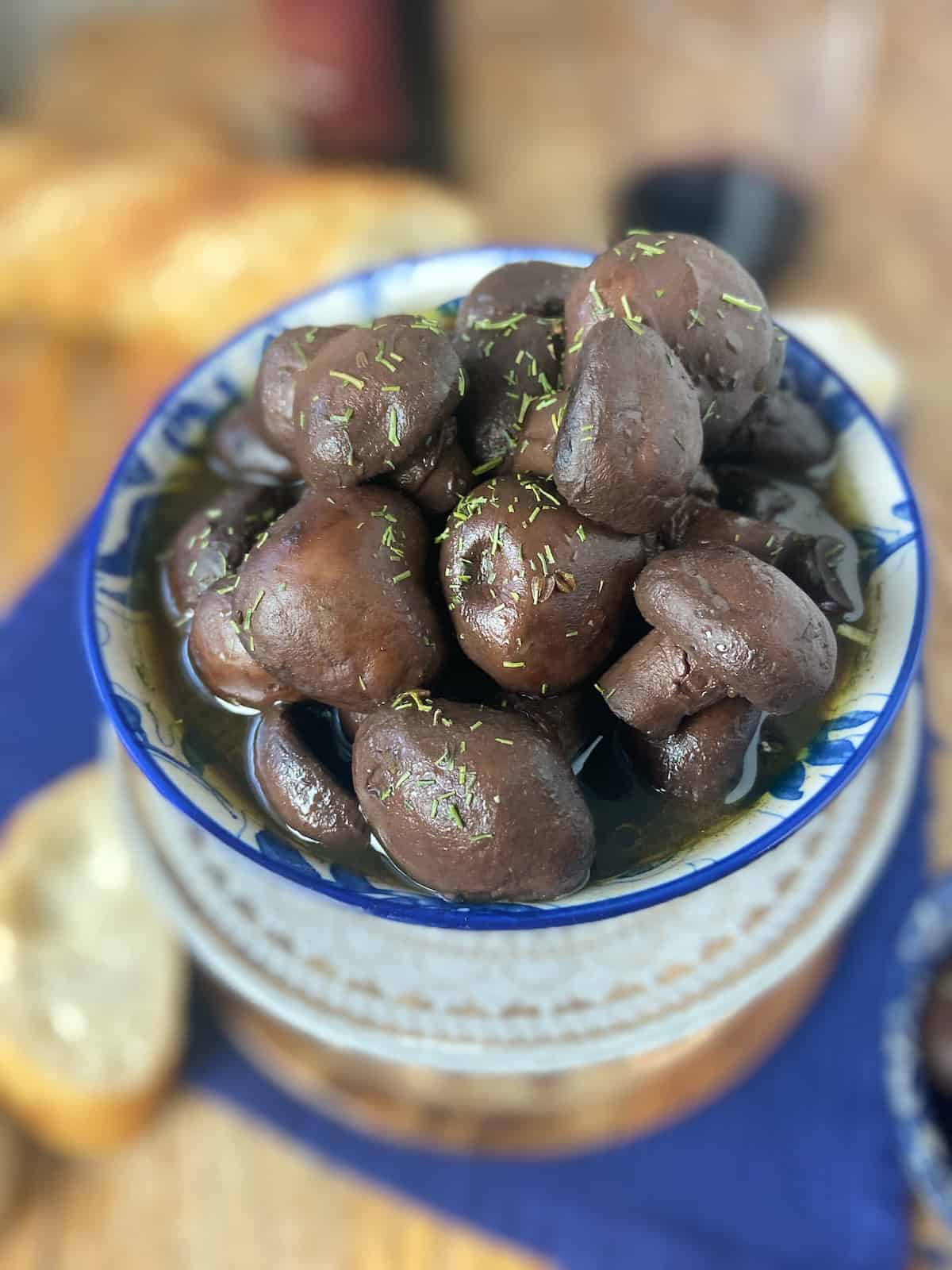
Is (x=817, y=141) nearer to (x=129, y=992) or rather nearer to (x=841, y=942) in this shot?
(x=841, y=942)

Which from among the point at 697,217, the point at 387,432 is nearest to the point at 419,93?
the point at 697,217

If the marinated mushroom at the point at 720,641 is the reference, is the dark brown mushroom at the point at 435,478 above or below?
above

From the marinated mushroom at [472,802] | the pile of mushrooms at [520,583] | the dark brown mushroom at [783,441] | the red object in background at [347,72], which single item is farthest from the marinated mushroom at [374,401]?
the red object in background at [347,72]

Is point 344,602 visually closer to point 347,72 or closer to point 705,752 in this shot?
point 705,752

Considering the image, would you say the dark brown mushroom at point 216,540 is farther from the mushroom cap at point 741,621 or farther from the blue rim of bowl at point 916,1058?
the blue rim of bowl at point 916,1058

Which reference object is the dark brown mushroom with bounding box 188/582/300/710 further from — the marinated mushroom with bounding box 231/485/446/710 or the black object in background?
the black object in background

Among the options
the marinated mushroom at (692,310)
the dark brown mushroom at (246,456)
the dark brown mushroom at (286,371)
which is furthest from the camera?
the dark brown mushroom at (246,456)

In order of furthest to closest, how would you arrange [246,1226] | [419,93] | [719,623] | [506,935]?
[419,93]
[246,1226]
[506,935]
[719,623]

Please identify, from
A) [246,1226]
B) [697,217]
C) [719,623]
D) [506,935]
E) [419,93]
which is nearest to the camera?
[719,623]
